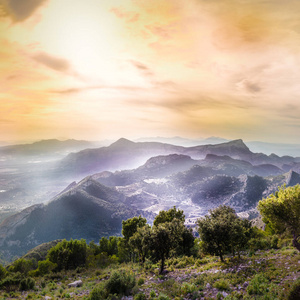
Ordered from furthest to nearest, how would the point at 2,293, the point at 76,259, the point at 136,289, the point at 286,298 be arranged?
the point at 76,259
the point at 2,293
the point at 136,289
the point at 286,298

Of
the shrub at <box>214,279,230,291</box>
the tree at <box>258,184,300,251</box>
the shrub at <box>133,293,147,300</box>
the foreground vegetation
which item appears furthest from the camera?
the tree at <box>258,184,300,251</box>

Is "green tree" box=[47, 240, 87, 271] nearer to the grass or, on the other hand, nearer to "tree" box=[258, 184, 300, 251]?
the grass

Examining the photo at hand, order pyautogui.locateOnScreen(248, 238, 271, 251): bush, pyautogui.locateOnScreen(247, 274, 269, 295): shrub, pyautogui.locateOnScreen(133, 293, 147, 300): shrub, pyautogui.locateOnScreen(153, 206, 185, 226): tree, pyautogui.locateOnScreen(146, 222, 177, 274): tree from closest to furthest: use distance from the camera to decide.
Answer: pyautogui.locateOnScreen(247, 274, 269, 295): shrub < pyautogui.locateOnScreen(133, 293, 147, 300): shrub < pyautogui.locateOnScreen(146, 222, 177, 274): tree < pyautogui.locateOnScreen(248, 238, 271, 251): bush < pyautogui.locateOnScreen(153, 206, 185, 226): tree

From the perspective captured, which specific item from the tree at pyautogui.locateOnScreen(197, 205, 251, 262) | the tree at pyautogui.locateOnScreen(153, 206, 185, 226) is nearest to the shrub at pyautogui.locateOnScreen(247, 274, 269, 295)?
the tree at pyautogui.locateOnScreen(197, 205, 251, 262)

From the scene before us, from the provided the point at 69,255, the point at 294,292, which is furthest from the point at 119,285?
the point at 69,255

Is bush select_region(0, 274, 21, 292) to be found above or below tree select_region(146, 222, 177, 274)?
below

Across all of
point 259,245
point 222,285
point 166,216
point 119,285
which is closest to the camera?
point 222,285

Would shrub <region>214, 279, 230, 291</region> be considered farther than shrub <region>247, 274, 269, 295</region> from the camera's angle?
Yes

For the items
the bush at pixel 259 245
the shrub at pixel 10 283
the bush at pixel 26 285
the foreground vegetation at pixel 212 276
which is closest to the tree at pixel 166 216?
the foreground vegetation at pixel 212 276

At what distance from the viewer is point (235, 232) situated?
32719 mm

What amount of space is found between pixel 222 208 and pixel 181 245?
18.1 m

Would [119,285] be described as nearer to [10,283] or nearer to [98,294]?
[98,294]

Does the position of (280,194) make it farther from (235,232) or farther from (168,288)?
(168,288)

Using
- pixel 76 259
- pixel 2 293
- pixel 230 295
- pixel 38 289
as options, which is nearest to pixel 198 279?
pixel 230 295
